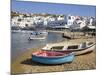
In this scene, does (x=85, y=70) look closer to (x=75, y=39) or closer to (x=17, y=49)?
(x=75, y=39)

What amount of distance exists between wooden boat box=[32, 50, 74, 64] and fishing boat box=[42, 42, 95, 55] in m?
0.05

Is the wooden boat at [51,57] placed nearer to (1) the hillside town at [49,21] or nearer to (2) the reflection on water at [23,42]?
(2) the reflection on water at [23,42]

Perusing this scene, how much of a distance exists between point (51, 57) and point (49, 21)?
43 cm

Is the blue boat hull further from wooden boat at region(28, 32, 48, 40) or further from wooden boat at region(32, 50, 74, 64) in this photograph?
wooden boat at region(28, 32, 48, 40)

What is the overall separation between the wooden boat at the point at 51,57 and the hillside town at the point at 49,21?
32cm

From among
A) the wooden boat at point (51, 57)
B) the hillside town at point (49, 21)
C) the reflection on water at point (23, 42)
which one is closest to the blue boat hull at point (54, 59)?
the wooden boat at point (51, 57)

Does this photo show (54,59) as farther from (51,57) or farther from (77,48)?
(77,48)

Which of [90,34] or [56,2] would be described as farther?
[90,34]

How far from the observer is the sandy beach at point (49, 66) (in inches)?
87.0

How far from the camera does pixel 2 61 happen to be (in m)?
2.14

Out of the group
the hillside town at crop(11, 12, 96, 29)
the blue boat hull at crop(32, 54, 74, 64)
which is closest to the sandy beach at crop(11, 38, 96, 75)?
the blue boat hull at crop(32, 54, 74, 64)

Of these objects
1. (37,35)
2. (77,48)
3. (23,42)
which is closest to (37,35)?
(37,35)

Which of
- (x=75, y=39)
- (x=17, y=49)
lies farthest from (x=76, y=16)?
(x=17, y=49)

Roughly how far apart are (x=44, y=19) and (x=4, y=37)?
519mm
